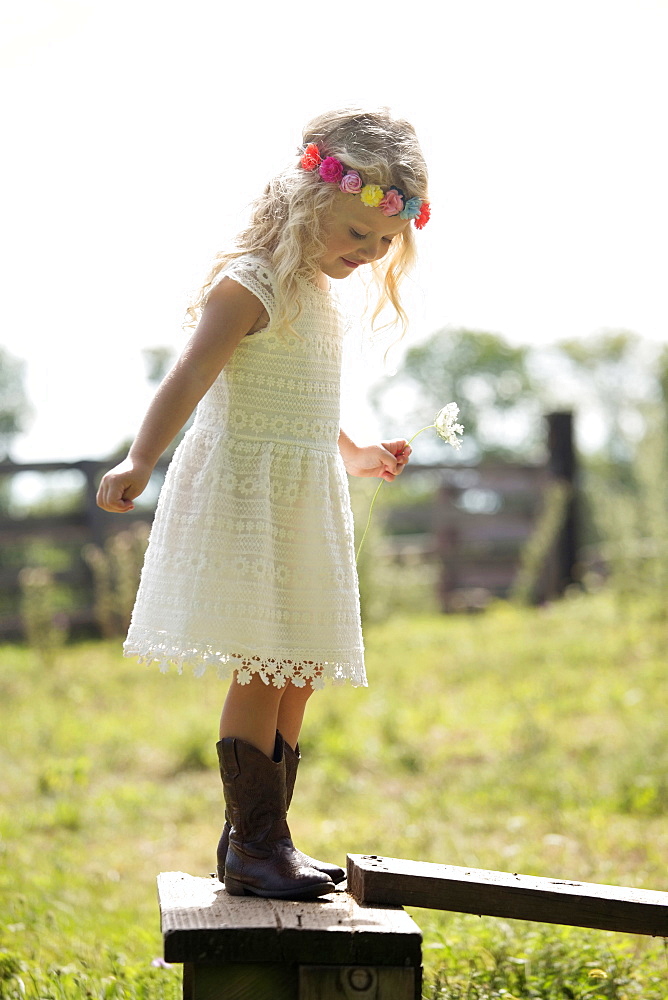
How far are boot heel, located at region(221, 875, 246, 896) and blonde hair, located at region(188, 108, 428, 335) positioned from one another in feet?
3.36

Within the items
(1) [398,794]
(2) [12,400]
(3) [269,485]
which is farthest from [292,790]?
(2) [12,400]

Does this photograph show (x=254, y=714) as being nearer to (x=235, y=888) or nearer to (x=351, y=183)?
(x=235, y=888)

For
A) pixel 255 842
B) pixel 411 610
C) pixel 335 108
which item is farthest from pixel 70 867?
pixel 411 610

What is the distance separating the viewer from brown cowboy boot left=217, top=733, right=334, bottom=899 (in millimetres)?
1900

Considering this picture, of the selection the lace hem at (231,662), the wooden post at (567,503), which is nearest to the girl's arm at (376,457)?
the lace hem at (231,662)

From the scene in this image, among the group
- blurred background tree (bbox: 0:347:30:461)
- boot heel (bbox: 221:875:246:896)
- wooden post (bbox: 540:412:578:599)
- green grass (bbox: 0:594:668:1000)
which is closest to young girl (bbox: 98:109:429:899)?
boot heel (bbox: 221:875:246:896)

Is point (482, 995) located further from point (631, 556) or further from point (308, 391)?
point (631, 556)

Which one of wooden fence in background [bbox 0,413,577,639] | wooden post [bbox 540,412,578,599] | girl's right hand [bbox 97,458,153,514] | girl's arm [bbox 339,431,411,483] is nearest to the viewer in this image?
girl's right hand [bbox 97,458,153,514]

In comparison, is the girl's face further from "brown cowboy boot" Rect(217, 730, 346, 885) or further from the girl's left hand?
"brown cowboy boot" Rect(217, 730, 346, 885)

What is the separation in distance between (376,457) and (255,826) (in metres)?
0.80

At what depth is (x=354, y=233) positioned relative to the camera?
2018 millimetres

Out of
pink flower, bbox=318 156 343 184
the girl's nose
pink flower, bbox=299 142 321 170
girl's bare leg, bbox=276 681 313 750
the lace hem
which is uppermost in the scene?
pink flower, bbox=299 142 321 170

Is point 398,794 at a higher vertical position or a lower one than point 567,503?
lower

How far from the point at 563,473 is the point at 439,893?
26.4 ft
